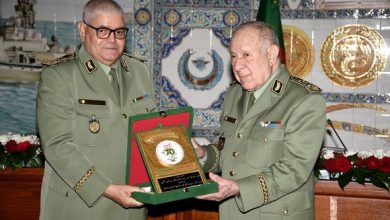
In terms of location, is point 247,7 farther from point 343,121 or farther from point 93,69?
point 93,69

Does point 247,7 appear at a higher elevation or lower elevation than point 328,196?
higher

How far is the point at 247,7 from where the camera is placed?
5.83 meters

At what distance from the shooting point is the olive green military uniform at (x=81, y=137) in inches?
105

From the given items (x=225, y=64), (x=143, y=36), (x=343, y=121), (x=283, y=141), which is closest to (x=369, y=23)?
(x=343, y=121)

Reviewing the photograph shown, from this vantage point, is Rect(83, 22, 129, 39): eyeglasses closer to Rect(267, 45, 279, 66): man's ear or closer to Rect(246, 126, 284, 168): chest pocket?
Rect(267, 45, 279, 66): man's ear

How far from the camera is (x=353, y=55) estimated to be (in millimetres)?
5707

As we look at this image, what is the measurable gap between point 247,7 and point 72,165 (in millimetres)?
3753

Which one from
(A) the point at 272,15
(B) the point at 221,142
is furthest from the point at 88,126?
(A) the point at 272,15

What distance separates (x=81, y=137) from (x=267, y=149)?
1032 millimetres

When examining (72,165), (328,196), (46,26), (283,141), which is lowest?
(328,196)

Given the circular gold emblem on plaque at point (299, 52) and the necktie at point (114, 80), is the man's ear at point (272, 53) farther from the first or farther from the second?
the circular gold emblem on plaque at point (299, 52)

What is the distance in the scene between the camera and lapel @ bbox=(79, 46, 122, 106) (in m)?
2.82

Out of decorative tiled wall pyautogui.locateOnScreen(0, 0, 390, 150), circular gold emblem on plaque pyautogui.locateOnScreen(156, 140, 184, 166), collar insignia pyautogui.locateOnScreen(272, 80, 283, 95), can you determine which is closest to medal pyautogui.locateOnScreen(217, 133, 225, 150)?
circular gold emblem on plaque pyautogui.locateOnScreen(156, 140, 184, 166)

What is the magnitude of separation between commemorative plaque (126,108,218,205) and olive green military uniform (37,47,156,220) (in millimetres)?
195
